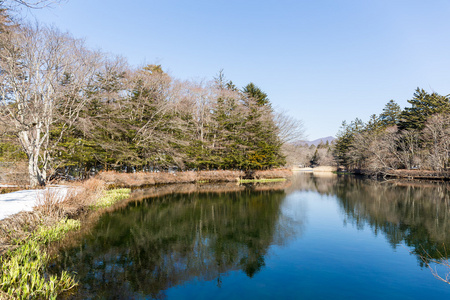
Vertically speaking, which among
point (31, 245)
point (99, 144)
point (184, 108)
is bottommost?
point (31, 245)

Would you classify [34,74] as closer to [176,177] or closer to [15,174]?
[15,174]

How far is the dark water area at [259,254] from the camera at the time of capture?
19.4 ft

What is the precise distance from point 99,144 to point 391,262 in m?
22.0

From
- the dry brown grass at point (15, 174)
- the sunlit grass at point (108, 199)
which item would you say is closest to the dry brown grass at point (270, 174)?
the sunlit grass at point (108, 199)

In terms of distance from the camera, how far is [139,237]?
387 inches

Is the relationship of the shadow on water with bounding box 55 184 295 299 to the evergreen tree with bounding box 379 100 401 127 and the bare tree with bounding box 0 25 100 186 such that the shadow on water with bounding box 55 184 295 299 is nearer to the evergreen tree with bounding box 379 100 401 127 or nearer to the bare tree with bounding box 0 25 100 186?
the bare tree with bounding box 0 25 100 186

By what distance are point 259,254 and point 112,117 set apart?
71.5 feet

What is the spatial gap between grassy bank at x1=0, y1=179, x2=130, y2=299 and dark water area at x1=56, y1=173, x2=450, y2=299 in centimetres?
55

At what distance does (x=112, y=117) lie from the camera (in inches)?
976

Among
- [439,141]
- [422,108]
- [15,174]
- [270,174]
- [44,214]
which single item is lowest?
→ [44,214]

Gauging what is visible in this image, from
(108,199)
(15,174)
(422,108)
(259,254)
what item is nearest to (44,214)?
(108,199)

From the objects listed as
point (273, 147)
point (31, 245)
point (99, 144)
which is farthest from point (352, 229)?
point (273, 147)

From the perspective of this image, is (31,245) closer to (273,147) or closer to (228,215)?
(228,215)

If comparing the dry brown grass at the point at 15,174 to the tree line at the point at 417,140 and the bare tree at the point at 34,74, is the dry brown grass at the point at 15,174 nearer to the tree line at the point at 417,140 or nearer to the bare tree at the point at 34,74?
the bare tree at the point at 34,74
